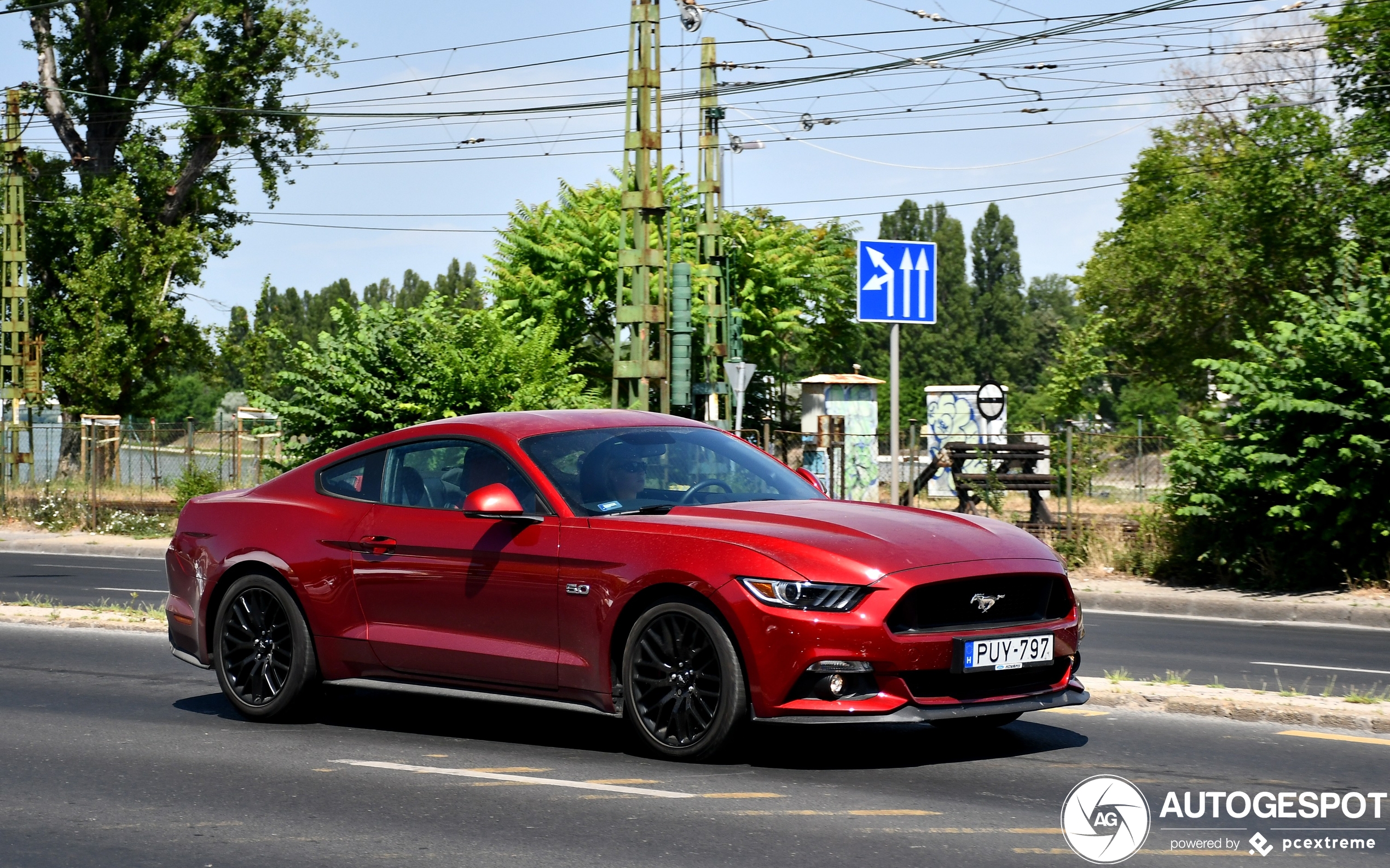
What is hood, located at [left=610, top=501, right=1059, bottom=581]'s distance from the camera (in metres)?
6.14

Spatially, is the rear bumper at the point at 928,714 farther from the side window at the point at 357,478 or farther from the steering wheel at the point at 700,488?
the side window at the point at 357,478

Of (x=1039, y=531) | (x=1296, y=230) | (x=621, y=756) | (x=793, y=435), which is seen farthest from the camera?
(x=1296, y=230)

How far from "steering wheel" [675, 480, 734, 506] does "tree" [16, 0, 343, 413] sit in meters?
41.1

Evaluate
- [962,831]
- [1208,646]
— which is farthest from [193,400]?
[962,831]

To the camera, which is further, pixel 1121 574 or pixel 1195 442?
pixel 1121 574

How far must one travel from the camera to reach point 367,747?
7203 millimetres

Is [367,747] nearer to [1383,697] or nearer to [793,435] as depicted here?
[1383,697]

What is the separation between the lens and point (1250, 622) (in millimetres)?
15859

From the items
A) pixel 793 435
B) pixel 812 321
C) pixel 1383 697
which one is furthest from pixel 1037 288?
pixel 1383 697

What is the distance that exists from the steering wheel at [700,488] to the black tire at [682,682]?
2.42 ft

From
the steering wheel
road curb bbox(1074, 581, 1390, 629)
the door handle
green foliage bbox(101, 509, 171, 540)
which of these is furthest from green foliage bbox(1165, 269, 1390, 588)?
green foliage bbox(101, 509, 171, 540)

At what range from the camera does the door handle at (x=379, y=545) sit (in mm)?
7445

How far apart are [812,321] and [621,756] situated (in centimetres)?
4280

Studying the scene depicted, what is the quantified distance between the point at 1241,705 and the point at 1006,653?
6.43 ft
